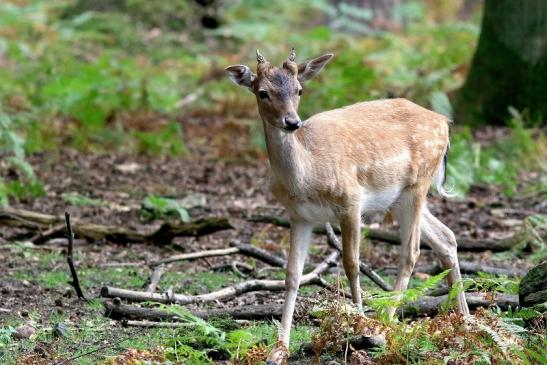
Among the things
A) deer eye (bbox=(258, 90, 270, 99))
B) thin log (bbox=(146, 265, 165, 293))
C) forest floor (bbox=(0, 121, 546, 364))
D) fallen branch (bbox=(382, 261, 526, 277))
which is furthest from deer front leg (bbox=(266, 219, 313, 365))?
fallen branch (bbox=(382, 261, 526, 277))

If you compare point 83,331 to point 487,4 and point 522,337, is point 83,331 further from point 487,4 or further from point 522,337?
point 487,4

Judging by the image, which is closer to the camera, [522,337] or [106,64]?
[522,337]

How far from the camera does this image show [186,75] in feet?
58.1

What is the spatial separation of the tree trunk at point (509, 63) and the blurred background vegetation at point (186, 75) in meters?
0.17

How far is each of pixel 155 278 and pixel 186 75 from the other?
10.3m

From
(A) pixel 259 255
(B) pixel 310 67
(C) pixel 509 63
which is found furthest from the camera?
(C) pixel 509 63

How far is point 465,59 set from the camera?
1656cm

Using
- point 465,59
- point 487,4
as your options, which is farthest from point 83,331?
point 465,59

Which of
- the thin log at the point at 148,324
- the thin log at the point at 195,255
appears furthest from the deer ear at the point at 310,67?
the thin log at the point at 195,255

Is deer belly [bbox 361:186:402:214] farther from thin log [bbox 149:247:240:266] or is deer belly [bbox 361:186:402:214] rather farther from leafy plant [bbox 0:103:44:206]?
leafy plant [bbox 0:103:44:206]

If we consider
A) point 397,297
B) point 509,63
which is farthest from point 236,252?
point 509,63

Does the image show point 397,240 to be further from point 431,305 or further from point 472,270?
point 431,305

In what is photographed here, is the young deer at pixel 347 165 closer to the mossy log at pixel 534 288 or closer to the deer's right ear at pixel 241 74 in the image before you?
the deer's right ear at pixel 241 74

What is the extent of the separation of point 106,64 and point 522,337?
1071 cm
